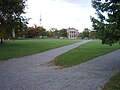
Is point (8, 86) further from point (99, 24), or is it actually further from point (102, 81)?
point (99, 24)

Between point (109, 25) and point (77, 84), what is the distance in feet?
16.0

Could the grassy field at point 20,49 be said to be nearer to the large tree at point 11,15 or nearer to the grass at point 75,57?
the large tree at point 11,15

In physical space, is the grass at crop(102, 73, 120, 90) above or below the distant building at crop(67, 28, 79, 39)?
above

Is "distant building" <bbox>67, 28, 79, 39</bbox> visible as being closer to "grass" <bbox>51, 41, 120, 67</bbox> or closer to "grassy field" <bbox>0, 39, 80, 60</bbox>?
"grassy field" <bbox>0, 39, 80, 60</bbox>

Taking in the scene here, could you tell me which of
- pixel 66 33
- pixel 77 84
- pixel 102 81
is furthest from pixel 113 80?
pixel 66 33

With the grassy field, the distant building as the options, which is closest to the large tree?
the grassy field

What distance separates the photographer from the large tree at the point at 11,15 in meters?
34.9

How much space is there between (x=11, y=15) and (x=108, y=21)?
1016 inches

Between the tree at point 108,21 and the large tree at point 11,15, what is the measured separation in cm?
2059

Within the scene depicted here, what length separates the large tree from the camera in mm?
34931

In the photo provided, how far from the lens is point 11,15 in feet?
124

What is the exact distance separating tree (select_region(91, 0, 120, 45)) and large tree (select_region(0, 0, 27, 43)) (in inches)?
810

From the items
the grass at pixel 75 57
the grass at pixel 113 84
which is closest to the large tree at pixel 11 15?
the grass at pixel 75 57

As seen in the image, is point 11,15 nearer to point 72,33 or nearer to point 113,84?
point 113,84
